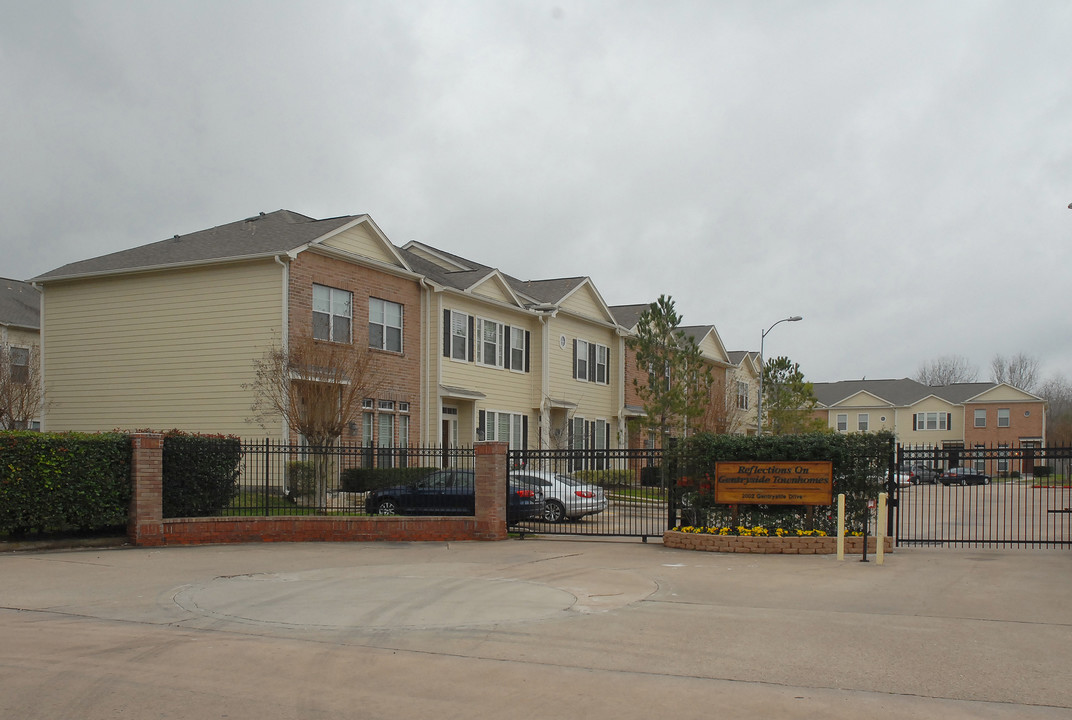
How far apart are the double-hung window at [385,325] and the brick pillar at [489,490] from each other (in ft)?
34.8

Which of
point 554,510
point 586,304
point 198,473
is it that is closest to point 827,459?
point 554,510

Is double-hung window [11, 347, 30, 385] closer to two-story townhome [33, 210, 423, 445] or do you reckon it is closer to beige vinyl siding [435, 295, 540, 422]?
two-story townhome [33, 210, 423, 445]

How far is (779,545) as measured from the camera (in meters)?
16.0

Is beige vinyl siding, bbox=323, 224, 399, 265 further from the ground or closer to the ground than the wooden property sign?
further from the ground

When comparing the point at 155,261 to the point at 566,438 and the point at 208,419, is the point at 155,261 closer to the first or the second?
the point at 208,419

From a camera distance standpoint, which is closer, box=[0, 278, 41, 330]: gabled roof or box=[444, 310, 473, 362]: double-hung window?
box=[444, 310, 473, 362]: double-hung window

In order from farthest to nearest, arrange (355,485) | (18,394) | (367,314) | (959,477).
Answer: (959,477) < (18,394) < (367,314) < (355,485)

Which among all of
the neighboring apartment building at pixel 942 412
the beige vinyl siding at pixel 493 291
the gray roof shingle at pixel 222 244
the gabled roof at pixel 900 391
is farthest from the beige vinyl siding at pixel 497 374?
the gabled roof at pixel 900 391

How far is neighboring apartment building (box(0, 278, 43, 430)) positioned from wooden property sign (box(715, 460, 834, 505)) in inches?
778

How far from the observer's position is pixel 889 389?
87438 mm

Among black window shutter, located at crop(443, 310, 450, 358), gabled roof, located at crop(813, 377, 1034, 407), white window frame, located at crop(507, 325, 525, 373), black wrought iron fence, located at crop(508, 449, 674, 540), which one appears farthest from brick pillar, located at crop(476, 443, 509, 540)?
gabled roof, located at crop(813, 377, 1034, 407)

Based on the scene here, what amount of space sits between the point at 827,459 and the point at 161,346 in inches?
715

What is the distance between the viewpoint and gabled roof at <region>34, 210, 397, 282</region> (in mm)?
25312

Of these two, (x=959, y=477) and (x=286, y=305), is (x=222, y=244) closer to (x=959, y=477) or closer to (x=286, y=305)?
(x=286, y=305)
